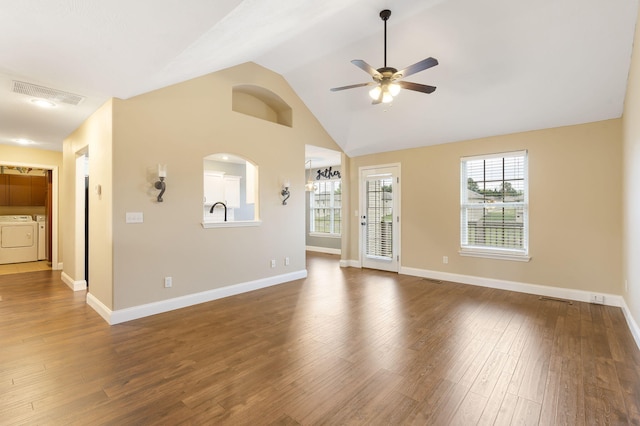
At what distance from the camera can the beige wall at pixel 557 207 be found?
4016mm

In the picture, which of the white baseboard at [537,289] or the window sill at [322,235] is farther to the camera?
the window sill at [322,235]

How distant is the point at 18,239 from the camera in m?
6.82

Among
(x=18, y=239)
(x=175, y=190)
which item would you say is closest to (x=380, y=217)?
(x=175, y=190)

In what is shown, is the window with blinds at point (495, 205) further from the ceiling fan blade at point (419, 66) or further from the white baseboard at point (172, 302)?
the white baseboard at point (172, 302)

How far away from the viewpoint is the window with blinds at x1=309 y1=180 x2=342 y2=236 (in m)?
8.81

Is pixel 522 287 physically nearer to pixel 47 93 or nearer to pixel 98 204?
pixel 98 204

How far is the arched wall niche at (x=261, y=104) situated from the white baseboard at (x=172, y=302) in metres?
2.84

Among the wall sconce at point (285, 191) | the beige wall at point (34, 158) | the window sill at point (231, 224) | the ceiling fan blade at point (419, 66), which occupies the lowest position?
the window sill at point (231, 224)

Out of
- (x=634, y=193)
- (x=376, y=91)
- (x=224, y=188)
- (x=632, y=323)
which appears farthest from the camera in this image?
(x=224, y=188)

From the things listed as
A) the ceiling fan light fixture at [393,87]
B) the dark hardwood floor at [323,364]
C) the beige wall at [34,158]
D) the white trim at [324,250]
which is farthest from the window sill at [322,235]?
the beige wall at [34,158]

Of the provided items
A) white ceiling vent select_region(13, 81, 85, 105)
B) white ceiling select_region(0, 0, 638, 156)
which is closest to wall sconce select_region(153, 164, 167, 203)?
white ceiling select_region(0, 0, 638, 156)

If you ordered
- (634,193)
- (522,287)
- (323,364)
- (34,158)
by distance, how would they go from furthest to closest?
(34,158) → (522,287) → (634,193) → (323,364)

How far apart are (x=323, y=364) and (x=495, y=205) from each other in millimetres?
4080

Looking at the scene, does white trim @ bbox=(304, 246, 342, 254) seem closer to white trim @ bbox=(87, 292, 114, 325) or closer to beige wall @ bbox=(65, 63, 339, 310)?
beige wall @ bbox=(65, 63, 339, 310)
